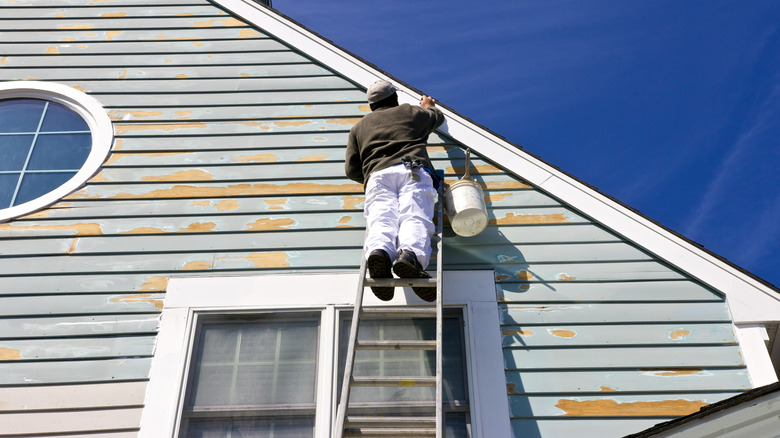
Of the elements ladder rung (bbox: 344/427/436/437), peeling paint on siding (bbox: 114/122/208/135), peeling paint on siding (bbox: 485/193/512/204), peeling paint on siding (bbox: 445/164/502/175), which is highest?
peeling paint on siding (bbox: 114/122/208/135)

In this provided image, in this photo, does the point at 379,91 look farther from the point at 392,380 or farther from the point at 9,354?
the point at 9,354


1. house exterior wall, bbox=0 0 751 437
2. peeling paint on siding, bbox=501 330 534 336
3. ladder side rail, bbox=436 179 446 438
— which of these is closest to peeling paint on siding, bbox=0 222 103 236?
house exterior wall, bbox=0 0 751 437

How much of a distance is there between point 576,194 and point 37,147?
3945 mm

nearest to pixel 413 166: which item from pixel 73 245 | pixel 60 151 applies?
pixel 73 245

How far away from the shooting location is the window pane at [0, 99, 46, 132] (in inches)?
235

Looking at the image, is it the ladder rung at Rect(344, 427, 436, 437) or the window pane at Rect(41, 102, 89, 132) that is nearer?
the ladder rung at Rect(344, 427, 436, 437)

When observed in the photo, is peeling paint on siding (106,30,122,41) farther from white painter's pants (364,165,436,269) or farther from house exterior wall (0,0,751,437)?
white painter's pants (364,165,436,269)

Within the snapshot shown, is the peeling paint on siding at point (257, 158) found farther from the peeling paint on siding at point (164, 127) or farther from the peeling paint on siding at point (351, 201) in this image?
the peeling paint on siding at point (351, 201)

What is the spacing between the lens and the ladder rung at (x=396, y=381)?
4090mm

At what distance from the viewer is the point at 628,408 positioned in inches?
174

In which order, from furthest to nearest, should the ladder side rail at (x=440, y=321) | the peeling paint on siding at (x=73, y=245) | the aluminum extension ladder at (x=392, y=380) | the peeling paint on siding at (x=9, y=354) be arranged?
the peeling paint on siding at (x=73, y=245) < the peeling paint on siding at (x=9, y=354) < the aluminum extension ladder at (x=392, y=380) < the ladder side rail at (x=440, y=321)

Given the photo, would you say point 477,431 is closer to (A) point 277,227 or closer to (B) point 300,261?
(B) point 300,261

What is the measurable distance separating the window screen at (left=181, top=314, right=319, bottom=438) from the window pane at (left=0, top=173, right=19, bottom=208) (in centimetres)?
185

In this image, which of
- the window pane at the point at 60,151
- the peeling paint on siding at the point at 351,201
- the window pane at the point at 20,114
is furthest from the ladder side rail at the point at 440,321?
the window pane at the point at 20,114
